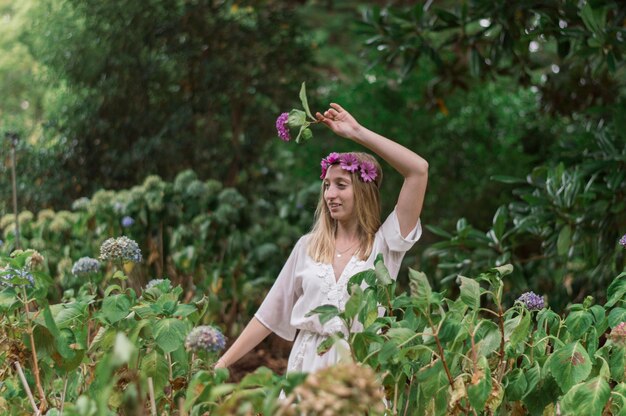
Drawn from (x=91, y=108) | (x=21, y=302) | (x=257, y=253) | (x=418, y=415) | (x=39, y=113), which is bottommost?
(x=39, y=113)

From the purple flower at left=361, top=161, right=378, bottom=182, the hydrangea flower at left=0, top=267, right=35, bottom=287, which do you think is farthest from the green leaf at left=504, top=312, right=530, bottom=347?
the hydrangea flower at left=0, top=267, right=35, bottom=287

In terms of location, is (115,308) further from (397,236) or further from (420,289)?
(397,236)

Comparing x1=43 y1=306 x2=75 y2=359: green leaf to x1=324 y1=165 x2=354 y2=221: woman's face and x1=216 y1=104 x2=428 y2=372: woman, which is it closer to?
x1=216 y1=104 x2=428 y2=372: woman

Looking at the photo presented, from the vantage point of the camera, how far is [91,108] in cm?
627

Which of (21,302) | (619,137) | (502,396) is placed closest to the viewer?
(502,396)

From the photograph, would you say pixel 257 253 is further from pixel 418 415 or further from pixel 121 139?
pixel 418 415

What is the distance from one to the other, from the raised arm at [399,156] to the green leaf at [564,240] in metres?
1.86

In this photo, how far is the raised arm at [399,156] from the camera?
253 cm

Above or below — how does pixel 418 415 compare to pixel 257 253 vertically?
above

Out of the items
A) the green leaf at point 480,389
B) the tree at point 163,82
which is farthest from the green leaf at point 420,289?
the tree at point 163,82

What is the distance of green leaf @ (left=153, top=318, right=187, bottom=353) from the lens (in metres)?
1.96

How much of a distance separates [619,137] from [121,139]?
11.5 feet

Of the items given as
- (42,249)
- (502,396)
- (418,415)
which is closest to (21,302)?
(418,415)

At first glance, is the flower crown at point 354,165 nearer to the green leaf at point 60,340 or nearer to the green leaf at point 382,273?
the green leaf at point 382,273
